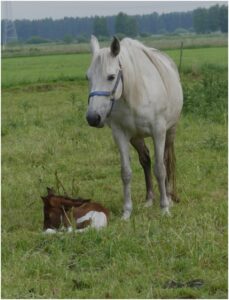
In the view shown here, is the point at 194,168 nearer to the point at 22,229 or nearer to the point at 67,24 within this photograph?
the point at 22,229

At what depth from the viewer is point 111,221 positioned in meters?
6.10

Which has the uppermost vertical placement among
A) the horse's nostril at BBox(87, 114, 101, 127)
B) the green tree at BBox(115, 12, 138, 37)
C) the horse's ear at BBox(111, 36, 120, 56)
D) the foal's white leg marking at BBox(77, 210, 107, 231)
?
the green tree at BBox(115, 12, 138, 37)

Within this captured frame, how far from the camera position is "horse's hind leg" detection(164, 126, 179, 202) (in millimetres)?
6934

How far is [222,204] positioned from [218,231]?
90 centimetres

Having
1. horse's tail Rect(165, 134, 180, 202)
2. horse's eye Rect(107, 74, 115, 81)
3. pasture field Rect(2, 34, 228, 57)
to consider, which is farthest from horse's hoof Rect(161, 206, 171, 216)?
pasture field Rect(2, 34, 228, 57)

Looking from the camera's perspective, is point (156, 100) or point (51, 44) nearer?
point (156, 100)

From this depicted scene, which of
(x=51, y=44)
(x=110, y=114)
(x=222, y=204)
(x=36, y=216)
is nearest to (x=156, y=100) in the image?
(x=110, y=114)

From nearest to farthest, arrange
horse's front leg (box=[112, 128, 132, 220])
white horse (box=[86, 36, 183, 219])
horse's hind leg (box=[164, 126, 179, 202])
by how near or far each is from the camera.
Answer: white horse (box=[86, 36, 183, 219]) < horse's front leg (box=[112, 128, 132, 220]) < horse's hind leg (box=[164, 126, 179, 202])

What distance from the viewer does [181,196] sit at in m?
7.04

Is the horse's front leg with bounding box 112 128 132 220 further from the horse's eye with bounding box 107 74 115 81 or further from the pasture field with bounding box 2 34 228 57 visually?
the pasture field with bounding box 2 34 228 57

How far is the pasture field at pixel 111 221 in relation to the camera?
450cm

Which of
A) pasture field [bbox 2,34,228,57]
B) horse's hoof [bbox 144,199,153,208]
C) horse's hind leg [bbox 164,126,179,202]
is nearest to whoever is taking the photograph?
horse's hoof [bbox 144,199,153,208]

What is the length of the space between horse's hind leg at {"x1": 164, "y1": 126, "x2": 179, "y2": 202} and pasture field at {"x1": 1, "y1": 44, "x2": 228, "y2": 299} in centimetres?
15

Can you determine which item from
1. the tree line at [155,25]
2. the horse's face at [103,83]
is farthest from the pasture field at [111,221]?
the tree line at [155,25]
